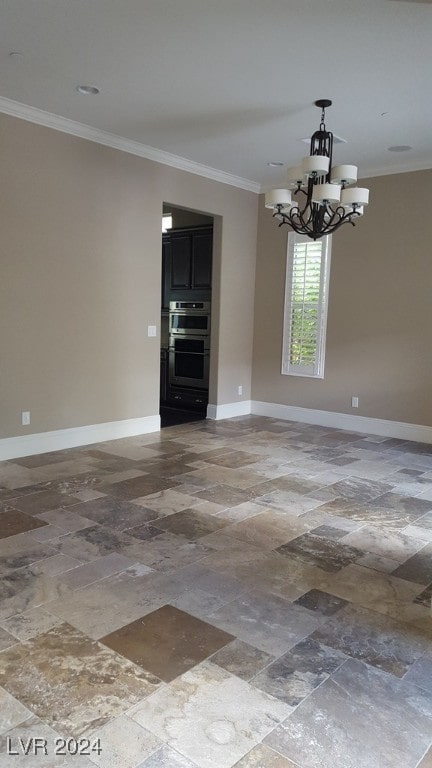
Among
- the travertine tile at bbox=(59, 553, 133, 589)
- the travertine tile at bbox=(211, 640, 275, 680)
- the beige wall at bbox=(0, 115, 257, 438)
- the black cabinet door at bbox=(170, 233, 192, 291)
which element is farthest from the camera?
the black cabinet door at bbox=(170, 233, 192, 291)

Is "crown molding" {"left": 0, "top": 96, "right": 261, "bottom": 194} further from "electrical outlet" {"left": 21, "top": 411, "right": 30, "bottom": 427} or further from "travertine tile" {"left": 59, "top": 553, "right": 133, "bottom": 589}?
"travertine tile" {"left": 59, "top": 553, "right": 133, "bottom": 589}

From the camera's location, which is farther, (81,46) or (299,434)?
(299,434)

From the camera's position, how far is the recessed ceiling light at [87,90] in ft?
13.0

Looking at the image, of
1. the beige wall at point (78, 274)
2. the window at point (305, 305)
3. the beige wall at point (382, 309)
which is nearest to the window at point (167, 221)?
the beige wall at point (78, 274)

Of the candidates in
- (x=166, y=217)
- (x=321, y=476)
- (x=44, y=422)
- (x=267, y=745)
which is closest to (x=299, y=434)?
(x=321, y=476)

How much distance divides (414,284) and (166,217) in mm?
3526

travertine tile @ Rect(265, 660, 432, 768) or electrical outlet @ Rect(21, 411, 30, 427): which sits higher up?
electrical outlet @ Rect(21, 411, 30, 427)

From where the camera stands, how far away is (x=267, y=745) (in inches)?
64.6

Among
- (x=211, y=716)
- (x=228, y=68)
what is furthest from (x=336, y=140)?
(x=211, y=716)

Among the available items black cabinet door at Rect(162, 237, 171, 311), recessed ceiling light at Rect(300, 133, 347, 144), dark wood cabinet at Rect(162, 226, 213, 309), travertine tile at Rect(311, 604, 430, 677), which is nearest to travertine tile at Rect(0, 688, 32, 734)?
travertine tile at Rect(311, 604, 430, 677)

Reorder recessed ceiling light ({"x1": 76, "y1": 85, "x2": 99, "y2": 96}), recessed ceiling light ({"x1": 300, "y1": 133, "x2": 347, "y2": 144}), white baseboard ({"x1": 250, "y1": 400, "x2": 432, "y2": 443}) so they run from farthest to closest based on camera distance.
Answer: white baseboard ({"x1": 250, "y1": 400, "x2": 432, "y2": 443})
recessed ceiling light ({"x1": 300, "y1": 133, "x2": 347, "y2": 144})
recessed ceiling light ({"x1": 76, "y1": 85, "x2": 99, "y2": 96})

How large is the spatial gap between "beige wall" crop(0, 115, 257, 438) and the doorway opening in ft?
2.44

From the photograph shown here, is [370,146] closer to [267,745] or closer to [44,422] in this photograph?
[44,422]

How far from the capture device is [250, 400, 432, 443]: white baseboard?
19.3ft
